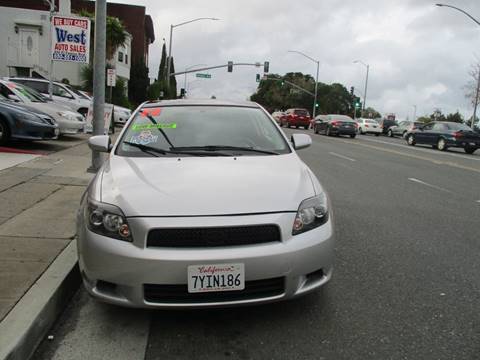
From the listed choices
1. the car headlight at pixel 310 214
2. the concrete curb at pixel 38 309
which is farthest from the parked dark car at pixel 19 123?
the car headlight at pixel 310 214

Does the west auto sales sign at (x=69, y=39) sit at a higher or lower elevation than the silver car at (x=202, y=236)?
higher

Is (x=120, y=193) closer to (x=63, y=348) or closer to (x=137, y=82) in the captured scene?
(x=63, y=348)

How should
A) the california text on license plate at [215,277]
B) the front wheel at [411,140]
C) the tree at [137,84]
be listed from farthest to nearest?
the tree at [137,84]
the front wheel at [411,140]
the california text on license plate at [215,277]

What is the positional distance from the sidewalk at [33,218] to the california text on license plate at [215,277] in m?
1.27

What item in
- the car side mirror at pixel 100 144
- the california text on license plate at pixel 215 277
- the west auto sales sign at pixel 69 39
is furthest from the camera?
the west auto sales sign at pixel 69 39

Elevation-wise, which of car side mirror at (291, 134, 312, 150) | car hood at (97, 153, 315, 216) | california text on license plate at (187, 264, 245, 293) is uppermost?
car side mirror at (291, 134, 312, 150)

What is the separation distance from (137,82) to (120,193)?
47.7m

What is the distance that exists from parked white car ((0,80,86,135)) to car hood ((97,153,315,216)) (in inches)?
Result: 404

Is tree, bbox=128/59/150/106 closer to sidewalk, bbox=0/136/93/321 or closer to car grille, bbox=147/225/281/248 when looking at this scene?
sidewalk, bbox=0/136/93/321

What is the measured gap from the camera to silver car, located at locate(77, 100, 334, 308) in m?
3.00

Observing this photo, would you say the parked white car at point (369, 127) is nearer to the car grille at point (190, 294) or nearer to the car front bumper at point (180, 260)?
the car front bumper at point (180, 260)

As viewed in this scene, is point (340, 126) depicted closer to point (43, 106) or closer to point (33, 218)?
point (43, 106)

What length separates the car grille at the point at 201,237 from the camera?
9.91ft

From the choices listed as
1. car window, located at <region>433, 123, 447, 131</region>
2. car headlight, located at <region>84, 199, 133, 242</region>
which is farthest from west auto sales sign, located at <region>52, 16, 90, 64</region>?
car window, located at <region>433, 123, 447, 131</region>
